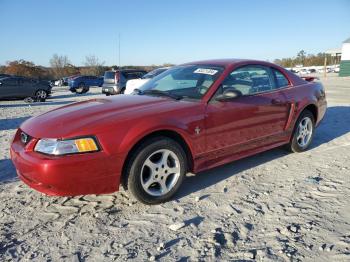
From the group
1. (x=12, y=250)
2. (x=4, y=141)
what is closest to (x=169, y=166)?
(x=12, y=250)

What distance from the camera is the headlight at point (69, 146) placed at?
3.10m

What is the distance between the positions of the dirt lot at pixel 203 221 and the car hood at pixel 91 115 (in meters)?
0.85

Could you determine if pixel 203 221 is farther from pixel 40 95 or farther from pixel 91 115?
pixel 40 95

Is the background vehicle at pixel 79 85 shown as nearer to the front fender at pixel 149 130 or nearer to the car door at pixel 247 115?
the car door at pixel 247 115

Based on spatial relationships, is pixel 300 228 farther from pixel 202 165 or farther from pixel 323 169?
pixel 323 169

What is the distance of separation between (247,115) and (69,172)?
7.55 ft

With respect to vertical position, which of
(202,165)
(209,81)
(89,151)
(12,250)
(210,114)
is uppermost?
(209,81)

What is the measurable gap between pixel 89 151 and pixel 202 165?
1377 mm

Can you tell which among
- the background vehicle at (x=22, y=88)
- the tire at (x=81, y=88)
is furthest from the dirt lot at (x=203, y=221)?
the tire at (x=81, y=88)

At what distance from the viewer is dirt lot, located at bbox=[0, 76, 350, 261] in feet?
8.98

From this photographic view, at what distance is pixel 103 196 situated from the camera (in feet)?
12.7

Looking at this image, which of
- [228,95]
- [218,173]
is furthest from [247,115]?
[218,173]

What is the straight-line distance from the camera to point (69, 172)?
307 cm

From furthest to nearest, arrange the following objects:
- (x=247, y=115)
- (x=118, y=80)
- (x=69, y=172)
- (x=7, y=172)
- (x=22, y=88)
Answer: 1. (x=22, y=88)
2. (x=118, y=80)
3. (x=7, y=172)
4. (x=247, y=115)
5. (x=69, y=172)
